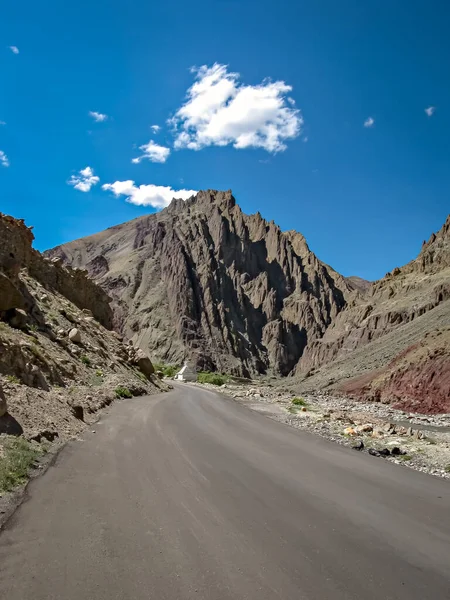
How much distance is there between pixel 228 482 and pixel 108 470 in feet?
8.42

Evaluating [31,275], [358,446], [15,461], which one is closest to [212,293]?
[31,275]

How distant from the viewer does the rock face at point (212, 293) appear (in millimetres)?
146625

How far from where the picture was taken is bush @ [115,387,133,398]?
958 inches

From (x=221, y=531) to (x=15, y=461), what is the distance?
14.6ft

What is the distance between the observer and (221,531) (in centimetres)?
616

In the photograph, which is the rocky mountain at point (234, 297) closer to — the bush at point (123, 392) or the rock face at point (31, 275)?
the rock face at point (31, 275)

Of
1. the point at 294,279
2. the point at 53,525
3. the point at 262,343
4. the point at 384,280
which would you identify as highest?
the point at 294,279

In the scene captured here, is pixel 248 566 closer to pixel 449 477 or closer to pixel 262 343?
pixel 449 477

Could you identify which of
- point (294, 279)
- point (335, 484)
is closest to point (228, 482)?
point (335, 484)

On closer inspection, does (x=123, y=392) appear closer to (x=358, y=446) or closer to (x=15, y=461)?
(x=358, y=446)

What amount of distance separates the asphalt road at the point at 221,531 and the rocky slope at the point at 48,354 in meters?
1.93

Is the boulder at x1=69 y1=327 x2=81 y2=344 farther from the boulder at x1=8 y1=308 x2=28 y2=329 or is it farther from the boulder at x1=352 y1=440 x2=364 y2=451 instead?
the boulder at x1=352 y1=440 x2=364 y2=451

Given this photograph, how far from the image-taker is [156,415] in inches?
714

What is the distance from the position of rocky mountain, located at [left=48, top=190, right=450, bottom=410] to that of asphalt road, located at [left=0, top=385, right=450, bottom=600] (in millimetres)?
85298
